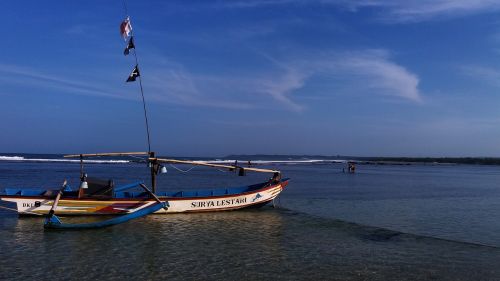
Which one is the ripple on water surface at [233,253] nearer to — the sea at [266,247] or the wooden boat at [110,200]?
the sea at [266,247]

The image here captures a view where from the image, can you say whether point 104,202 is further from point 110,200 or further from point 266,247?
point 266,247

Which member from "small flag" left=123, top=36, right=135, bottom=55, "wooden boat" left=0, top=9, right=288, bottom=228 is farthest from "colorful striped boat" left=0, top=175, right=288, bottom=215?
"small flag" left=123, top=36, right=135, bottom=55

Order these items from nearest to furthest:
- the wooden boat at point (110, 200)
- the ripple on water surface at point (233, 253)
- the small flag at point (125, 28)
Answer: the ripple on water surface at point (233, 253)
the wooden boat at point (110, 200)
the small flag at point (125, 28)

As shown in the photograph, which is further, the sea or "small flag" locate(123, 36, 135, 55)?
"small flag" locate(123, 36, 135, 55)

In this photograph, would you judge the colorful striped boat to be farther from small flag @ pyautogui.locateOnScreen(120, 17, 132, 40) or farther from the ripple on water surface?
small flag @ pyautogui.locateOnScreen(120, 17, 132, 40)

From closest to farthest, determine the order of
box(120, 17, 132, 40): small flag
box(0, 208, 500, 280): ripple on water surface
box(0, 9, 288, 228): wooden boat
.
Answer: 1. box(0, 208, 500, 280): ripple on water surface
2. box(0, 9, 288, 228): wooden boat
3. box(120, 17, 132, 40): small flag

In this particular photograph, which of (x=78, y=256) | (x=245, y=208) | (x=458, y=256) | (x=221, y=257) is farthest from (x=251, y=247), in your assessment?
(x=245, y=208)

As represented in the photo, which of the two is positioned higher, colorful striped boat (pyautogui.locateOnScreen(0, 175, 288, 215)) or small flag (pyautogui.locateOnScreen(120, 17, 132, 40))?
small flag (pyautogui.locateOnScreen(120, 17, 132, 40))

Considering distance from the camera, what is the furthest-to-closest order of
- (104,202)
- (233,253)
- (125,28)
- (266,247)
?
(125,28) → (104,202) → (266,247) → (233,253)

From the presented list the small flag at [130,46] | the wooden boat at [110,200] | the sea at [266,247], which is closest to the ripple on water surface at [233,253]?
the sea at [266,247]

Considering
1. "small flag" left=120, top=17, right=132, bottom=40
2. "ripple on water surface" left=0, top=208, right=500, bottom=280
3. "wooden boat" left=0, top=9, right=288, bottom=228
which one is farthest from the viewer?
"small flag" left=120, top=17, right=132, bottom=40

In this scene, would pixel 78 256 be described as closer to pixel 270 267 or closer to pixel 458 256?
pixel 270 267

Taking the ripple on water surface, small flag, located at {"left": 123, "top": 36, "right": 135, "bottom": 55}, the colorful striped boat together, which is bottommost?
the ripple on water surface

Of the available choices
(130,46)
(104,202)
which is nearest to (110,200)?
(104,202)
